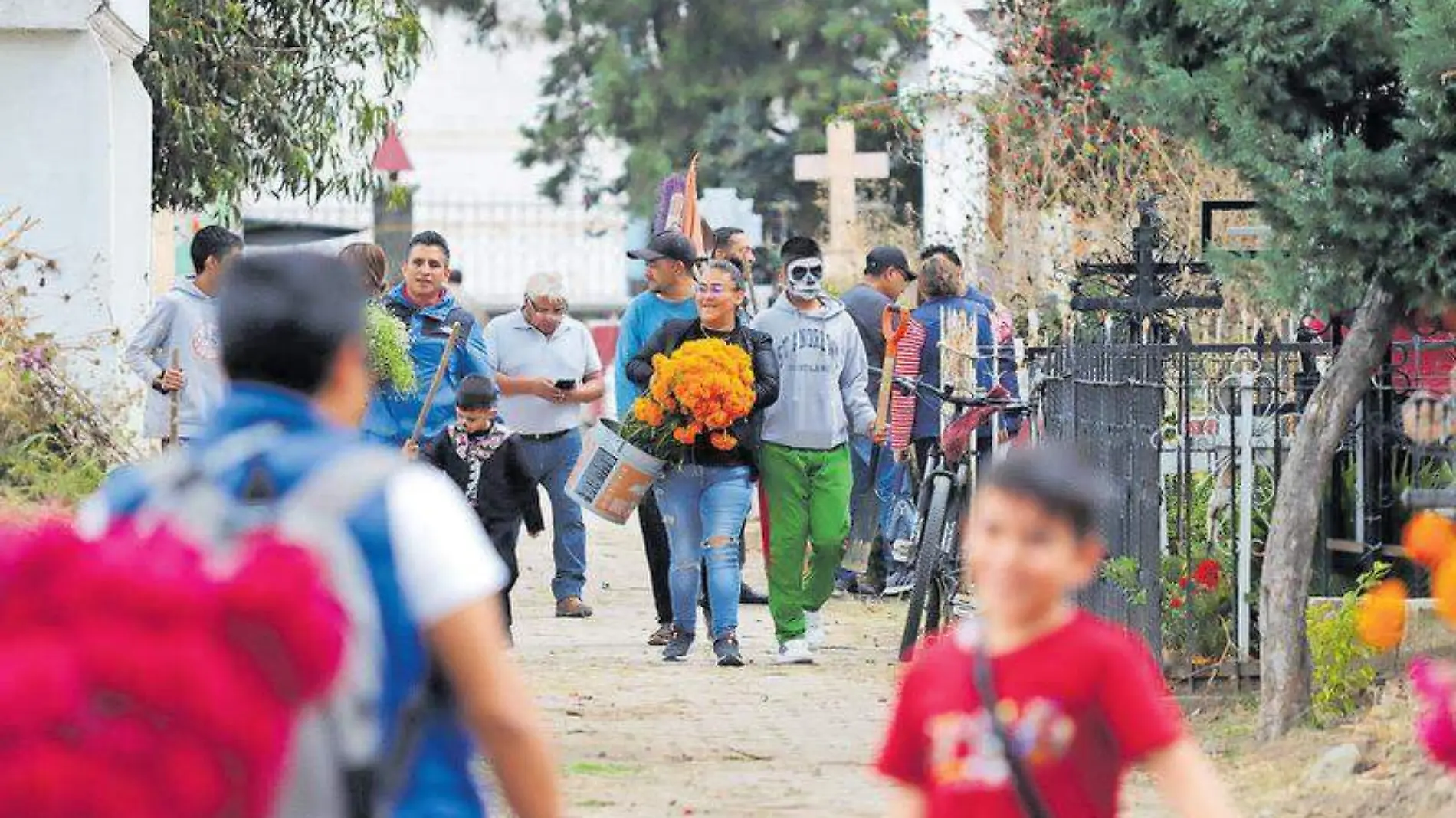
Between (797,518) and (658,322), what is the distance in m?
1.64

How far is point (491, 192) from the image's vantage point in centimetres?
6353

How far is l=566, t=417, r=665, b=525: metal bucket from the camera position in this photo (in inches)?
513

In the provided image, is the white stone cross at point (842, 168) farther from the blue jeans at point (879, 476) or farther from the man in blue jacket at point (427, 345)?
the man in blue jacket at point (427, 345)

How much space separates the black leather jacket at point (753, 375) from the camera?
1280 cm

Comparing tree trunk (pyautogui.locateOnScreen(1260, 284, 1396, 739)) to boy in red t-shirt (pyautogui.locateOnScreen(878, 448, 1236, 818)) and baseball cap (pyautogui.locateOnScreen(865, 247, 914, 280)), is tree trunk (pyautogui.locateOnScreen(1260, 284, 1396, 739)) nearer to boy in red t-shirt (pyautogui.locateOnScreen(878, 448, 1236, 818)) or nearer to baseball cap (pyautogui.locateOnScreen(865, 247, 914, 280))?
boy in red t-shirt (pyautogui.locateOnScreen(878, 448, 1236, 818))

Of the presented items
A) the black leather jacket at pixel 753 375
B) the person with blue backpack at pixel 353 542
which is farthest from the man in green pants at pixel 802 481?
the person with blue backpack at pixel 353 542

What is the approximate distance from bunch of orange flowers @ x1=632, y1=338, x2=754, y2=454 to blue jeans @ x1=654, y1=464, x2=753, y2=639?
0.19 metres

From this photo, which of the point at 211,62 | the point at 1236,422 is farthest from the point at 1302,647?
the point at 211,62

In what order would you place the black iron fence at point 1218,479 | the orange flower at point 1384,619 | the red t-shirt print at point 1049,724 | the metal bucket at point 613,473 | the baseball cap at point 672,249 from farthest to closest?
the baseball cap at point 672,249 < the metal bucket at point 613,473 < the black iron fence at point 1218,479 < the orange flower at point 1384,619 < the red t-shirt print at point 1049,724

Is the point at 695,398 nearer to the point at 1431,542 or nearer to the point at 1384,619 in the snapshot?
the point at 1384,619

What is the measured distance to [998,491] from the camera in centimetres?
463

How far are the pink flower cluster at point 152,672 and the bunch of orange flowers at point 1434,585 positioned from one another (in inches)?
104

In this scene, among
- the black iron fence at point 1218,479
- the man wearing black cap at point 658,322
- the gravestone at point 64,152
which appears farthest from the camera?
the gravestone at point 64,152

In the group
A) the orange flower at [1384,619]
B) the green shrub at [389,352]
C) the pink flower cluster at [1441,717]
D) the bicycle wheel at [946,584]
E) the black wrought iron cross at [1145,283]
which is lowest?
the bicycle wheel at [946,584]
